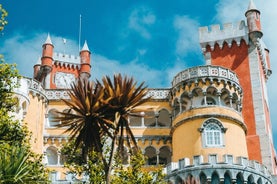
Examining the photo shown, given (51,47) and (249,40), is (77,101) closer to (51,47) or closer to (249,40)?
(249,40)

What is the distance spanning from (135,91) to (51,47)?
49.7 meters

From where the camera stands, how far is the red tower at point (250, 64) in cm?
4638

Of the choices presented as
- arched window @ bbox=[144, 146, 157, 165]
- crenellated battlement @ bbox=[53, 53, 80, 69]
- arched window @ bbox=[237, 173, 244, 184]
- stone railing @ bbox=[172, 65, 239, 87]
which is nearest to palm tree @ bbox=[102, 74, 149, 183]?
arched window @ bbox=[237, 173, 244, 184]

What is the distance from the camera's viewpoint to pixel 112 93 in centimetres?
2323

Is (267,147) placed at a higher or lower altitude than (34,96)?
lower

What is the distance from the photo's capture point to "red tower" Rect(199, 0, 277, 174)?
152ft

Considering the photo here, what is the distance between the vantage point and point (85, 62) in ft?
242

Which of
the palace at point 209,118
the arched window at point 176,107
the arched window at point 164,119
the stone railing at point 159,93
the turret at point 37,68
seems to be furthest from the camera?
the turret at point 37,68

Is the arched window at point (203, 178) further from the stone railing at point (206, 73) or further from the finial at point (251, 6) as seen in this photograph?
the finial at point (251, 6)

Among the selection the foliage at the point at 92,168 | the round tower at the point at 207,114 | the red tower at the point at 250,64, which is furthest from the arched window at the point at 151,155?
the foliage at the point at 92,168

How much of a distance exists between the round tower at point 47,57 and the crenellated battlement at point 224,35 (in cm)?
2512

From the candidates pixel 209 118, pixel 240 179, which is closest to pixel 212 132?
pixel 209 118

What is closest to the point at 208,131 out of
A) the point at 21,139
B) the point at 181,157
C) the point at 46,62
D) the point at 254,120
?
the point at 181,157

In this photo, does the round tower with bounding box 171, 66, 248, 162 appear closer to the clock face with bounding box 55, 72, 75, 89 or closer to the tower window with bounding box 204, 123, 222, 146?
the tower window with bounding box 204, 123, 222, 146
